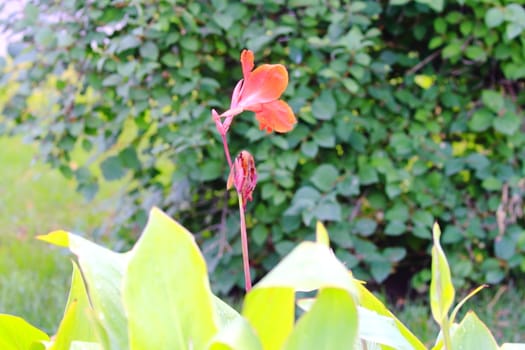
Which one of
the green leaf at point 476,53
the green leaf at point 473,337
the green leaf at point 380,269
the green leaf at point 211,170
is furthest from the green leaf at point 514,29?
the green leaf at point 473,337

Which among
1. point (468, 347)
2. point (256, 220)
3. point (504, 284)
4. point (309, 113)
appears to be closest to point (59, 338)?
point (468, 347)

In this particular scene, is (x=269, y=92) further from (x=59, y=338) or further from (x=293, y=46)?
(x=293, y=46)

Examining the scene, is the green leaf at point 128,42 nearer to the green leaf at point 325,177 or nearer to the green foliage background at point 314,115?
the green foliage background at point 314,115

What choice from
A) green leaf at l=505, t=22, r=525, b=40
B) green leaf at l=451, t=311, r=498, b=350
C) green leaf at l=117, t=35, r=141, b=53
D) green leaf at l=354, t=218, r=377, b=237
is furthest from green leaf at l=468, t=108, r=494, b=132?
green leaf at l=451, t=311, r=498, b=350

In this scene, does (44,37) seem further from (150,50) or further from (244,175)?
(244,175)

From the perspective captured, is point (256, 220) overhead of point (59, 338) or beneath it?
beneath

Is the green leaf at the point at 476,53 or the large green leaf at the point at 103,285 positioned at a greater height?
the large green leaf at the point at 103,285
